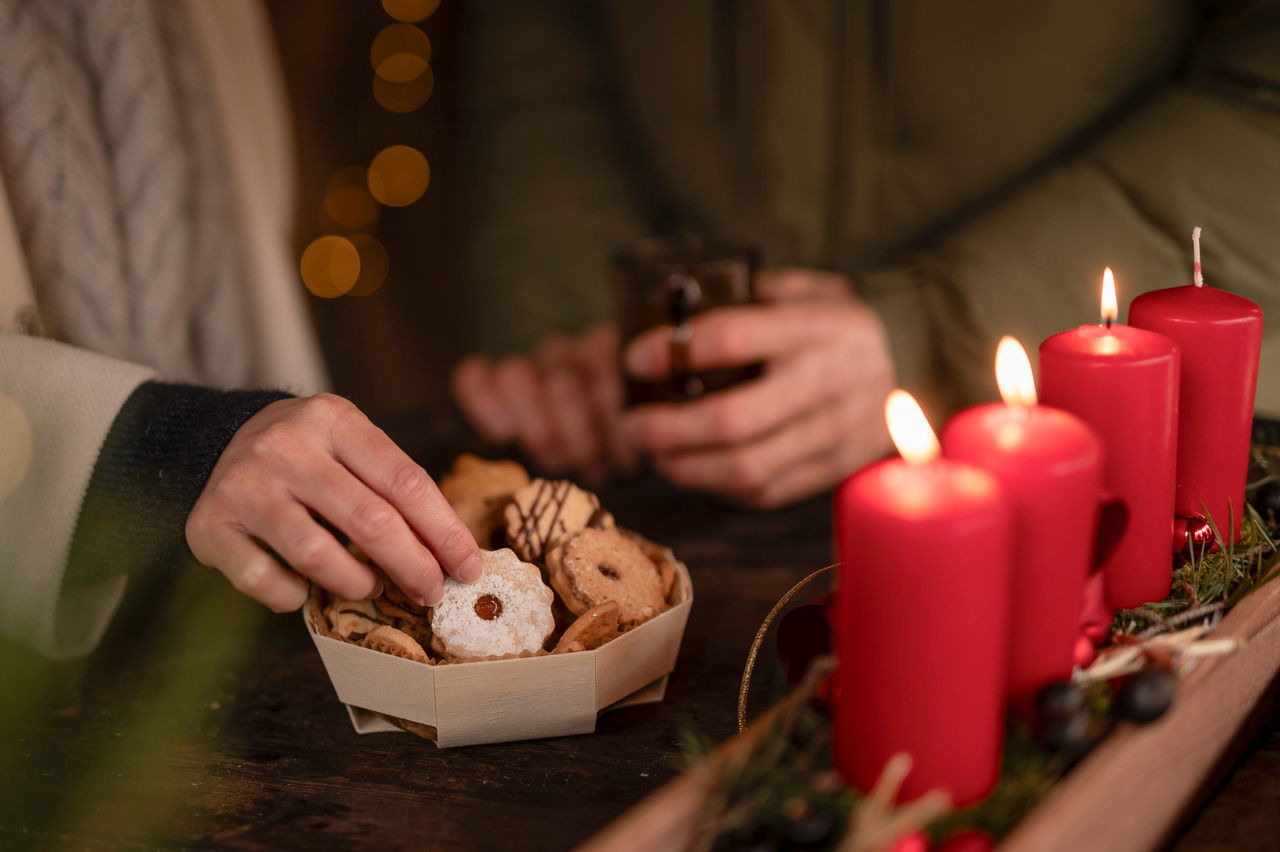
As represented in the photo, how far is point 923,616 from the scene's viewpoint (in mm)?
411

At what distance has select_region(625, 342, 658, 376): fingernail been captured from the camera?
966 mm

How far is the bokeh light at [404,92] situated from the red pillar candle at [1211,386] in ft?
6.21

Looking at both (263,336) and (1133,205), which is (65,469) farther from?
(1133,205)

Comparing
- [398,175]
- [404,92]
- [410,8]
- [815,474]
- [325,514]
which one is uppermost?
[410,8]

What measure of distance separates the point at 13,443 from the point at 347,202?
1595mm

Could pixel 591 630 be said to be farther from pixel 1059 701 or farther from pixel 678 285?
pixel 678 285

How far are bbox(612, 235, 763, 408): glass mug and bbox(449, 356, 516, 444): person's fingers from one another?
0.25 m

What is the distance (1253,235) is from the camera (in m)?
0.94

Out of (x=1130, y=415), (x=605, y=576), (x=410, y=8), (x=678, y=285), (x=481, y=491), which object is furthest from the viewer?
(x=410, y=8)

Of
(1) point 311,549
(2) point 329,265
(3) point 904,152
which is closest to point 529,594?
(1) point 311,549

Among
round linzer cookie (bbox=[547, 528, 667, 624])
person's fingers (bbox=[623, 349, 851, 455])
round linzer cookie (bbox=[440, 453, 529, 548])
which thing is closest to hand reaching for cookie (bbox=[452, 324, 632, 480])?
person's fingers (bbox=[623, 349, 851, 455])

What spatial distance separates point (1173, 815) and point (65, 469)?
800mm

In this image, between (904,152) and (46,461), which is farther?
(904,152)

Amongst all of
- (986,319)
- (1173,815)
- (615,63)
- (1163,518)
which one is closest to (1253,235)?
(986,319)
